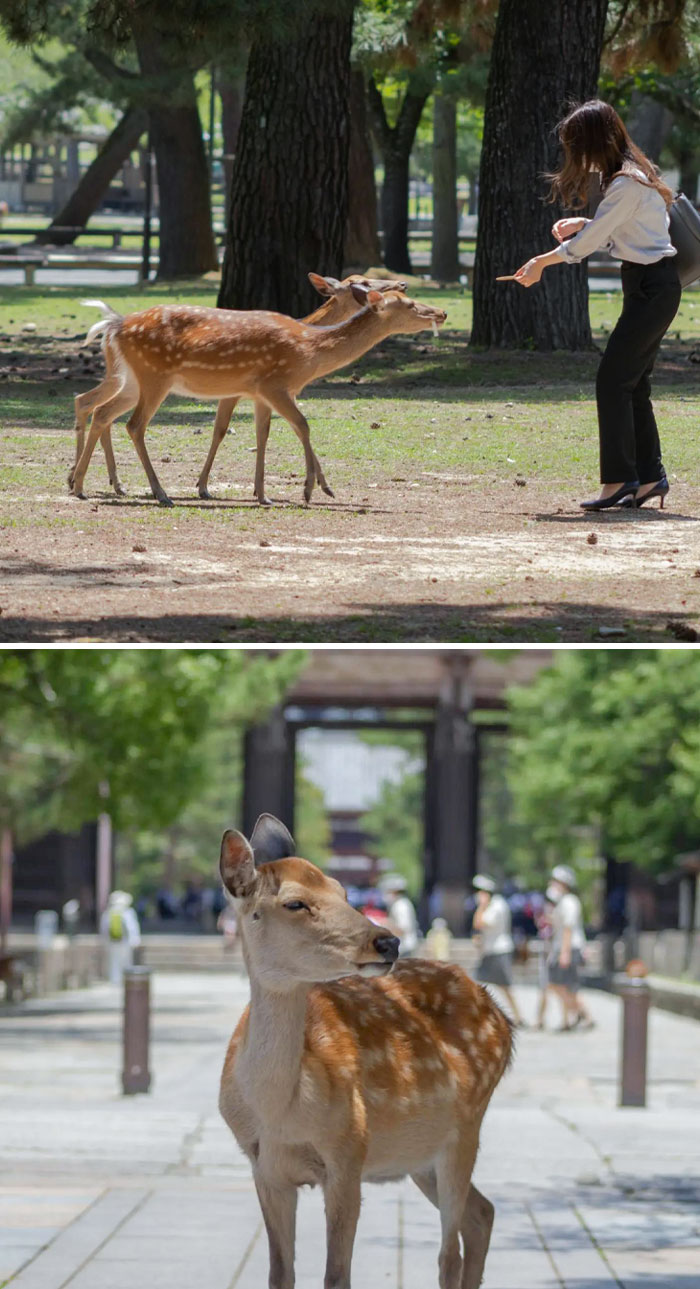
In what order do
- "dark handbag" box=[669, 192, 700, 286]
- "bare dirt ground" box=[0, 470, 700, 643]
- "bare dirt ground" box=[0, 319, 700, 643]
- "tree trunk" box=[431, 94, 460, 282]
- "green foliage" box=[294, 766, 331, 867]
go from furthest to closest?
"green foliage" box=[294, 766, 331, 867] < "tree trunk" box=[431, 94, 460, 282] < "dark handbag" box=[669, 192, 700, 286] < "bare dirt ground" box=[0, 319, 700, 643] < "bare dirt ground" box=[0, 470, 700, 643]

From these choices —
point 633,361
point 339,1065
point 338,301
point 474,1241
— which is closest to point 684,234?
point 633,361

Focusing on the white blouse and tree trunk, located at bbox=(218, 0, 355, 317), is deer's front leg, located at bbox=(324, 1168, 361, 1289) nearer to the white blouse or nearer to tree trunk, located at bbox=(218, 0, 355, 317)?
the white blouse

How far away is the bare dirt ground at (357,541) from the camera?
8008 mm

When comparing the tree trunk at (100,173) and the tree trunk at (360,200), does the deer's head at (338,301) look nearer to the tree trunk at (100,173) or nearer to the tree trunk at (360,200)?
the tree trunk at (360,200)

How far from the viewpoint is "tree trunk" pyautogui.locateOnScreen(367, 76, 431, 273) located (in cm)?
3934

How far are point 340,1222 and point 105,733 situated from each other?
1411 centimetres

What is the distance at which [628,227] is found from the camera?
404 inches

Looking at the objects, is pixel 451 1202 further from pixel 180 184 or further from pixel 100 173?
pixel 100 173

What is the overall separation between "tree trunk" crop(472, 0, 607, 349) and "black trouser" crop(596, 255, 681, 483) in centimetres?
830

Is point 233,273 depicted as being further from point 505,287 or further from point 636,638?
point 636,638

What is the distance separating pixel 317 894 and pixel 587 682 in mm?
29956

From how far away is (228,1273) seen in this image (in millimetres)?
6070

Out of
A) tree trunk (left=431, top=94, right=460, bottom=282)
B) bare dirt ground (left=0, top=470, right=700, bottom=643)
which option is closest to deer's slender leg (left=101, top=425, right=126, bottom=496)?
bare dirt ground (left=0, top=470, right=700, bottom=643)

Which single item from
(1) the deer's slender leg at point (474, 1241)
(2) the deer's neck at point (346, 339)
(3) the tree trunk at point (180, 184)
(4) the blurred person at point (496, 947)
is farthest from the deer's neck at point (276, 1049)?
(3) the tree trunk at point (180, 184)
